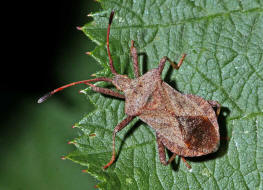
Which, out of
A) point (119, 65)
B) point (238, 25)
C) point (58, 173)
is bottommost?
point (58, 173)

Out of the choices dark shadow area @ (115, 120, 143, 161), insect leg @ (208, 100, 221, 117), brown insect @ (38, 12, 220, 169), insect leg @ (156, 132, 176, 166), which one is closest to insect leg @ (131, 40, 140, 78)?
brown insect @ (38, 12, 220, 169)

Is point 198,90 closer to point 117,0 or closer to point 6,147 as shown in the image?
point 117,0

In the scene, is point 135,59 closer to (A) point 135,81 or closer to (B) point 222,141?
(A) point 135,81

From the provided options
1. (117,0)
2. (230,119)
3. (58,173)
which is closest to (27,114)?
(58,173)

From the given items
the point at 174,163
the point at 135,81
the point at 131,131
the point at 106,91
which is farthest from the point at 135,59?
the point at 174,163

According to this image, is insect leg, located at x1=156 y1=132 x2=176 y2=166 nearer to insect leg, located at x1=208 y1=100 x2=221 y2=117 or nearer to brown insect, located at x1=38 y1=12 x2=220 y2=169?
brown insect, located at x1=38 y1=12 x2=220 y2=169

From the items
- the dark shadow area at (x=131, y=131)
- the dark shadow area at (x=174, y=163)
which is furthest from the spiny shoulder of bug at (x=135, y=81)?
the dark shadow area at (x=174, y=163)
